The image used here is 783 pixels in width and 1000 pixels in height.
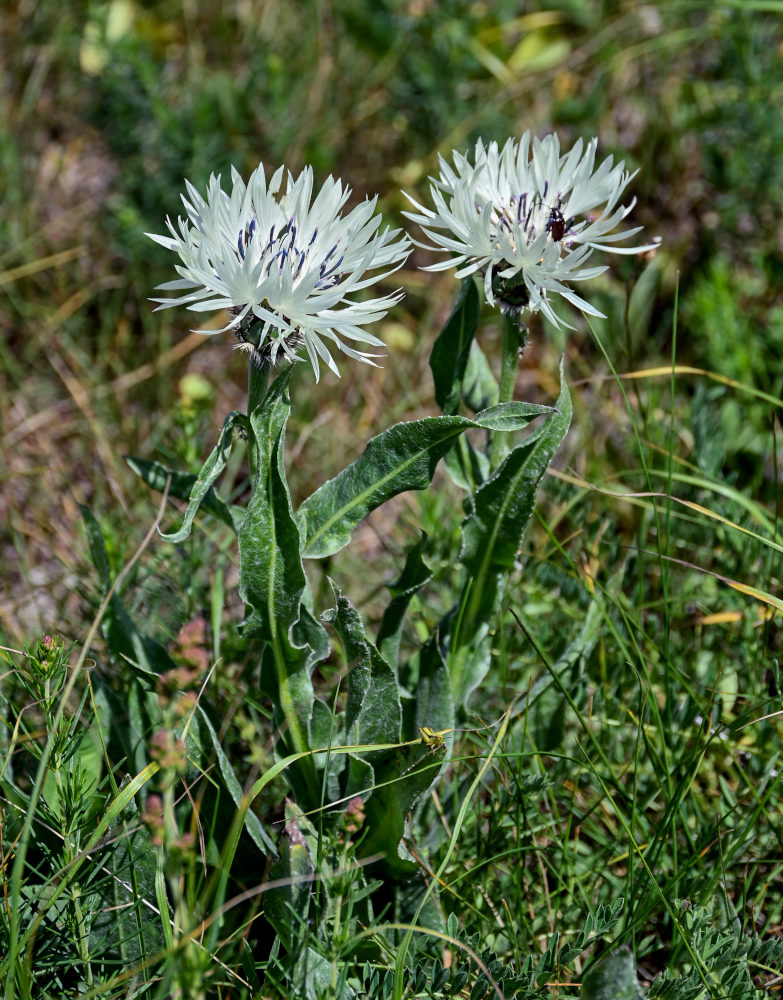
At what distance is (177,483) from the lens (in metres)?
1.84

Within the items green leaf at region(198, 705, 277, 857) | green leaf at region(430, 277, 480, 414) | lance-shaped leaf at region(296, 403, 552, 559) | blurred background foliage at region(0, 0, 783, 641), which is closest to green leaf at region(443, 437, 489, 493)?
green leaf at region(430, 277, 480, 414)

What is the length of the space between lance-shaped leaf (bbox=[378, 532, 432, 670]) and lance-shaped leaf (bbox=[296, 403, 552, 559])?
158 mm

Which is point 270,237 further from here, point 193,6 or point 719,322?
point 193,6

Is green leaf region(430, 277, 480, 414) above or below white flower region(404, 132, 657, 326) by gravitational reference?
below

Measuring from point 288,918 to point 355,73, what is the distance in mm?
3700

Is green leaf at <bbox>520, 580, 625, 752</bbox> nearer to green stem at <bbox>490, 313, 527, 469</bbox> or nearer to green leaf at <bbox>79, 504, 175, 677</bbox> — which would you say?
green stem at <bbox>490, 313, 527, 469</bbox>

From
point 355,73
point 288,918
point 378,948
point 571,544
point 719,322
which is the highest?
point 355,73

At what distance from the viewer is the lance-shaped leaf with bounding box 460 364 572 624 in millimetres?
1745

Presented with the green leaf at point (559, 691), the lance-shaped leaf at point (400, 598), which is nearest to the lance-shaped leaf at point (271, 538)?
the lance-shaped leaf at point (400, 598)

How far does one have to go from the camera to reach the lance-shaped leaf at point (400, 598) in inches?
71.0

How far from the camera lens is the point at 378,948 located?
1.74m

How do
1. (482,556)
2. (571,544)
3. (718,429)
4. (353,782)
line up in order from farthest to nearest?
(718,429) → (571,544) → (482,556) → (353,782)

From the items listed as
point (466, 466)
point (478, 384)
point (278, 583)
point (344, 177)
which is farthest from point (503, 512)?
point (344, 177)

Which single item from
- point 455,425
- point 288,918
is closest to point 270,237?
point 455,425
